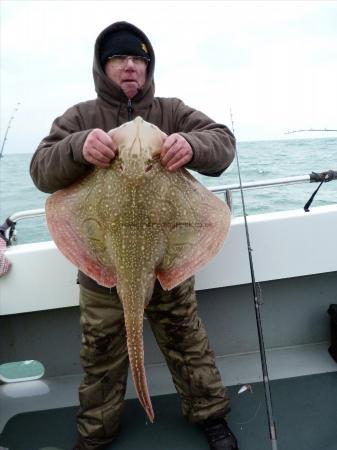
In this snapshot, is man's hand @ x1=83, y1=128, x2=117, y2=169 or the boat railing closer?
man's hand @ x1=83, y1=128, x2=117, y2=169

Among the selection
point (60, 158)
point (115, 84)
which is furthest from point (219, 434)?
point (115, 84)

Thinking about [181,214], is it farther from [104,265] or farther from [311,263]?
[311,263]

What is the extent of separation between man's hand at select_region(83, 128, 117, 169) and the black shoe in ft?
5.79

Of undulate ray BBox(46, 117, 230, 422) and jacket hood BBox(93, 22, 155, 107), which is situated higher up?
jacket hood BBox(93, 22, 155, 107)

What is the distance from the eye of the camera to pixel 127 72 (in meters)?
2.13

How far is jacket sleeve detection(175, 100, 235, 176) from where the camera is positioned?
71.0 inches

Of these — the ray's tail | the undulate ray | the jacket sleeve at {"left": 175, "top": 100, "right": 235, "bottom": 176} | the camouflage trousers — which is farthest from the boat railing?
the ray's tail

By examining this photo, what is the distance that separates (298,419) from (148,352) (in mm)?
1274

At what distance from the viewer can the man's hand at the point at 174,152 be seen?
5.36 ft

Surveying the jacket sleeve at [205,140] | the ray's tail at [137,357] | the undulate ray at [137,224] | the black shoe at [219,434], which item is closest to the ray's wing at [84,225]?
the undulate ray at [137,224]

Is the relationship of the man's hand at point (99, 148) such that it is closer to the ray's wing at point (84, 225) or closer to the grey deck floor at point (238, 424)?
the ray's wing at point (84, 225)

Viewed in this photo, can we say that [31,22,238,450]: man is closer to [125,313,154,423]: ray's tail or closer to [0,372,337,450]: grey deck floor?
[0,372,337,450]: grey deck floor

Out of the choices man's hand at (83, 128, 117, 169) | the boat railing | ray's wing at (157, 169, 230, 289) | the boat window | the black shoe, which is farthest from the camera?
the boat window

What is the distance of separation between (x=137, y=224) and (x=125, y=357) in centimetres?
110
